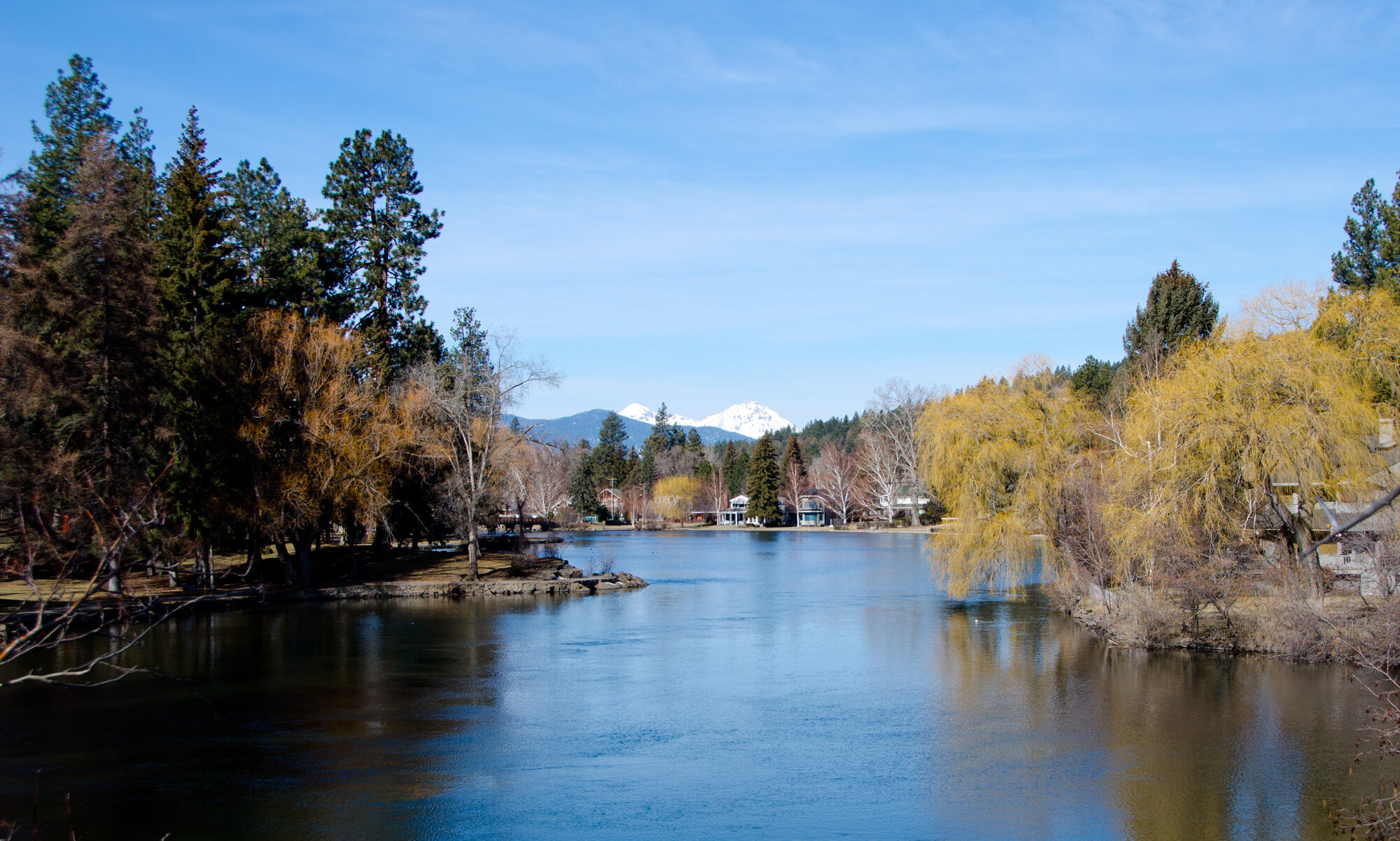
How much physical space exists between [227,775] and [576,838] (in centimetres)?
589

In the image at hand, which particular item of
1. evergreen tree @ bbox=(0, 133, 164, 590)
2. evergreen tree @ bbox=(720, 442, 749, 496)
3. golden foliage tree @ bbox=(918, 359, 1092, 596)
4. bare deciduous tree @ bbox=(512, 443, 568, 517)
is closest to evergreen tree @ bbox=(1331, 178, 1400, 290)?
golden foliage tree @ bbox=(918, 359, 1092, 596)

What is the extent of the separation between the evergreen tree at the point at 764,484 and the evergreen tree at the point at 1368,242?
2413 inches

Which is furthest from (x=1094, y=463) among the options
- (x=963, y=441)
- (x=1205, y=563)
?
(x=1205, y=563)

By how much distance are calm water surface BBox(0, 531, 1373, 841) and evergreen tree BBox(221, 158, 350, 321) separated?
15.5 metres

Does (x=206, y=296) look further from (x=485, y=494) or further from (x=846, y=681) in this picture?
(x=846, y=681)

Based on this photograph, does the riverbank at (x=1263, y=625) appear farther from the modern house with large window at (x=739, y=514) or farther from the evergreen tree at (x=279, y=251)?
the modern house with large window at (x=739, y=514)

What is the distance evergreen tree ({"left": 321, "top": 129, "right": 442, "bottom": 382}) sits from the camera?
45.9 m

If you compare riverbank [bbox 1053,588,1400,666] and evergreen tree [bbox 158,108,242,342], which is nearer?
riverbank [bbox 1053,588,1400,666]

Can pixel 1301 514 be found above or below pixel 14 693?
above

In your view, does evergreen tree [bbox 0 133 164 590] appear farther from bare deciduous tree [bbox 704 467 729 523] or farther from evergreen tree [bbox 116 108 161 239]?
bare deciduous tree [bbox 704 467 729 523]

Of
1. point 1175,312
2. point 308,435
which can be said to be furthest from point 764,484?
point 308,435

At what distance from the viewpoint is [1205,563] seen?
74.4 ft

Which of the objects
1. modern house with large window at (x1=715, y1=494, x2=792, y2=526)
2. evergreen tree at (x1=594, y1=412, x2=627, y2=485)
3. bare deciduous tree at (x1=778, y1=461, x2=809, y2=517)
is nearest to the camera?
bare deciduous tree at (x1=778, y1=461, x2=809, y2=517)

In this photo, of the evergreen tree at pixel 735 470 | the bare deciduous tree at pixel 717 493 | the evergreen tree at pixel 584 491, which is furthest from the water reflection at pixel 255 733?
the evergreen tree at pixel 735 470
